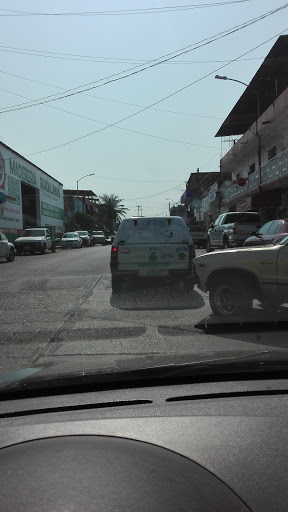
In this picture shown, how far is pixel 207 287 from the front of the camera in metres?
7.49

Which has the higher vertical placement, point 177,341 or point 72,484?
point 72,484

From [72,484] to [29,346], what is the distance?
4139mm

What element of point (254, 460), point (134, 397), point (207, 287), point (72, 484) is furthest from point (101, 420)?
point (207, 287)

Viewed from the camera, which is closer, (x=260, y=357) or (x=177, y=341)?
(x=260, y=357)

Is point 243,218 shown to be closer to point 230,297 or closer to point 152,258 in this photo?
point 152,258

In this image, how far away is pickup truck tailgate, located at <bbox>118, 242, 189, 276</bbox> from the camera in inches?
395

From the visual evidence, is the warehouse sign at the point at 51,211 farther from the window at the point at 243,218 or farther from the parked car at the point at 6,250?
the window at the point at 243,218

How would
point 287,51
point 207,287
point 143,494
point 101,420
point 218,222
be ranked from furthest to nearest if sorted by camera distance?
point 287,51, point 218,222, point 207,287, point 101,420, point 143,494

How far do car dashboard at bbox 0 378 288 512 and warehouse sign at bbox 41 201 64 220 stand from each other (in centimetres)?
4676

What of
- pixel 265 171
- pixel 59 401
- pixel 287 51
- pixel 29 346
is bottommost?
pixel 29 346

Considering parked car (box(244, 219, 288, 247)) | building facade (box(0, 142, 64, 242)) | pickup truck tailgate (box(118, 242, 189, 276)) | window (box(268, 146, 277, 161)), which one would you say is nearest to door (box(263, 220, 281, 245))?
parked car (box(244, 219, 288, 247))

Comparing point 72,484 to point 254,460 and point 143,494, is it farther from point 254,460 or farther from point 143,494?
point 254,460

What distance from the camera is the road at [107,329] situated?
4.90 metres

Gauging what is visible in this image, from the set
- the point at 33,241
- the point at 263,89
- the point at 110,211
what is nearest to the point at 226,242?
the point at 33,241
